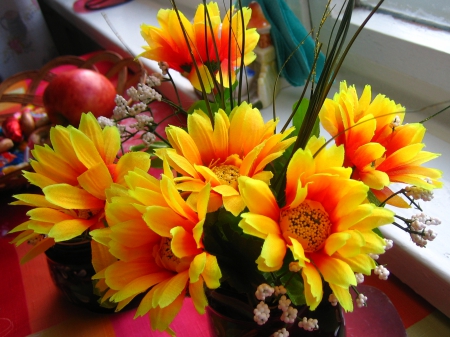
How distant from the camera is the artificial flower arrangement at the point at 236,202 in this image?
0.23 m

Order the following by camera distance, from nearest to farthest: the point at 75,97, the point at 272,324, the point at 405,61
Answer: the point at 272,324 < the point at 405,61 < the point at 75,97

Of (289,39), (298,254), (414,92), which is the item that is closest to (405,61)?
(414,92)

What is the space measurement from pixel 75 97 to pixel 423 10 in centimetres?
62

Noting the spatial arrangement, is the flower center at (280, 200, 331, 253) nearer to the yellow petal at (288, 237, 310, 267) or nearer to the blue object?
the yellow petal at (288, 237, 310, 267)

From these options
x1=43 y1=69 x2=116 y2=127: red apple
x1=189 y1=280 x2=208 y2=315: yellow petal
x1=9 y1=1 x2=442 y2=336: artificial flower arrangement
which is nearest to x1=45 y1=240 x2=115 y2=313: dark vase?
x1=9 y1=1 x2=442 y2=336: artificial flower arrangement

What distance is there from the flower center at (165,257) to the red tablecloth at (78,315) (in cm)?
27

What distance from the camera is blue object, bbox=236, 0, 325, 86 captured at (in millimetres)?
689

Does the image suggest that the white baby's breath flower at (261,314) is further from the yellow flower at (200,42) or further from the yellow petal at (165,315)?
the yellow flower at (200,42)

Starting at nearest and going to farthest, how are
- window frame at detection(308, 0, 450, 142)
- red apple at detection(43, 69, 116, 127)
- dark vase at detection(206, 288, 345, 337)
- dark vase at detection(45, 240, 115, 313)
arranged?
dark vase at detection(206, 288, 345, 337) < dark vase at detection(45, 240, 115, 313) < window frame at detection(308, 0, 450, 142) < red apple at detection(43, 69, 116, 127)

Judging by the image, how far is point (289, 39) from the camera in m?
0.70

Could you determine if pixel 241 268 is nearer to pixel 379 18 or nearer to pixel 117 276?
pixel 117 276

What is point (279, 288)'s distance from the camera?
26cm

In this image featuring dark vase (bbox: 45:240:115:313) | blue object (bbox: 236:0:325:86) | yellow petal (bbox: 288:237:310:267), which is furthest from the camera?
blue object (bbox: 236:0:325:86)

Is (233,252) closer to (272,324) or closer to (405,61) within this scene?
(272,324)
